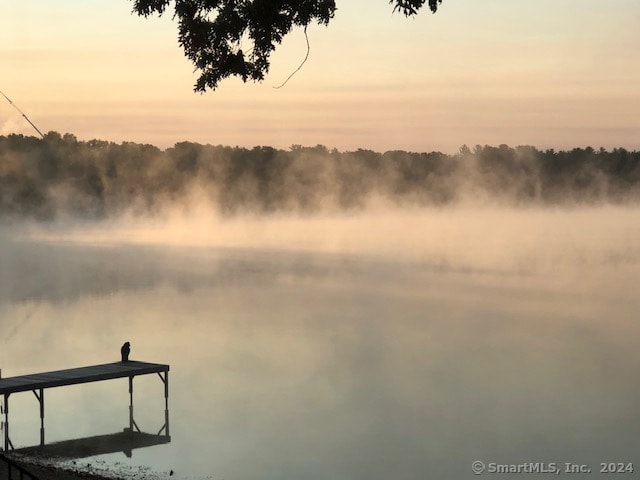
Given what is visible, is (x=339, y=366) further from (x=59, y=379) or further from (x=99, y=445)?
(x=59, y=379)

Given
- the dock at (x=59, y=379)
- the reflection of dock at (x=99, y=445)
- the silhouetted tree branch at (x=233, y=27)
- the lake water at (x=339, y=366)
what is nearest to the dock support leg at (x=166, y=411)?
the dock at (x=59, y=379)

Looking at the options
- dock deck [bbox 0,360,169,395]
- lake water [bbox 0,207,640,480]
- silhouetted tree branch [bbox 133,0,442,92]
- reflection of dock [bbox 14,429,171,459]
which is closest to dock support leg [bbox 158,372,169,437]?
lake water [bbox 0,207,640,480]

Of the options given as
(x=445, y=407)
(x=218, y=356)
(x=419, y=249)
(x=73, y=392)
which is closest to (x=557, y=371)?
(x=445, y=407)

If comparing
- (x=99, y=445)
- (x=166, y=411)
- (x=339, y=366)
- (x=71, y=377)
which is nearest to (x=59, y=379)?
(x=71, y=377)

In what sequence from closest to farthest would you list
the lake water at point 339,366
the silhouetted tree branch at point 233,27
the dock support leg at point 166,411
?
1. the silhouetted tree branch at point 233,27
2. the lake water at point 339,366
3. the dock support leg at point 166,411

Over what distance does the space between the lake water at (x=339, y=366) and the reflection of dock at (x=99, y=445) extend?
1.71 feet

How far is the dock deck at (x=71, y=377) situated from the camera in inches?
1266

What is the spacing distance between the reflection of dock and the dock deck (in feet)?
6.16

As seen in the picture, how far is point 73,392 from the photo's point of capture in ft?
139

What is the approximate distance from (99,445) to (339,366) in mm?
22807

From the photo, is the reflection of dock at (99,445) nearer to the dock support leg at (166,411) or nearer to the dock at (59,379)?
the dock at (59,379)

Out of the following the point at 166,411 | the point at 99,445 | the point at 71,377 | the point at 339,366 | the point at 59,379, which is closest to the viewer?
the point at 59,379

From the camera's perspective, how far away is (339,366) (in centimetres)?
5488

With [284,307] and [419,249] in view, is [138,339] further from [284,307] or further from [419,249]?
[419,249]
